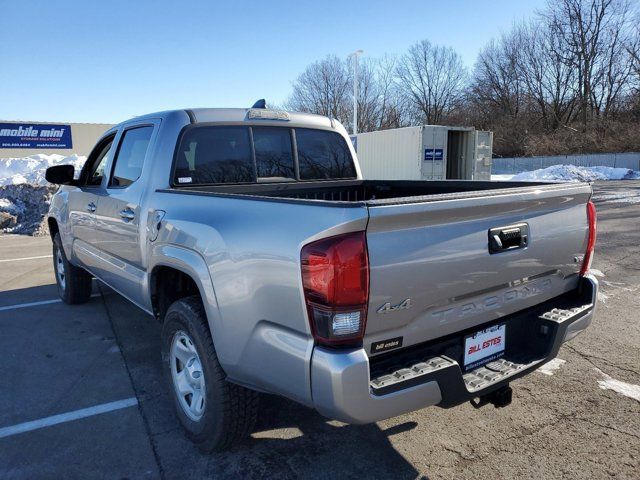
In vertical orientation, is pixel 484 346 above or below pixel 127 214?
below

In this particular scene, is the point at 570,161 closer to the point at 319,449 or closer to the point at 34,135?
the point at 34,135

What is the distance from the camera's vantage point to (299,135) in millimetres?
3924

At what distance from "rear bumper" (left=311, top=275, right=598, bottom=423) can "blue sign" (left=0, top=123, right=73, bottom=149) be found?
101ft

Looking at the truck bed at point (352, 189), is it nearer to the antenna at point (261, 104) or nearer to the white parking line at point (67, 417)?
the antenna at point (261, 104)

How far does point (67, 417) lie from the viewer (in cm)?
313

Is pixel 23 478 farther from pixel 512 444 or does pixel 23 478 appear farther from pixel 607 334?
pixel 607 334

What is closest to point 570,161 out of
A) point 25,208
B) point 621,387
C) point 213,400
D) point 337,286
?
point 25,208

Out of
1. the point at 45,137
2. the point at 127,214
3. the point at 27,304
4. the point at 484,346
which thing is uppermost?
the point at 45,137

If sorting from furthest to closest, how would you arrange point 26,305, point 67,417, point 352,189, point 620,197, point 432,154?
point 432,154
point 620,197
point 26,305
point 352,189
point 67,417

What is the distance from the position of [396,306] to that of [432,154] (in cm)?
1487

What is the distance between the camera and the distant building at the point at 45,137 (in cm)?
2686

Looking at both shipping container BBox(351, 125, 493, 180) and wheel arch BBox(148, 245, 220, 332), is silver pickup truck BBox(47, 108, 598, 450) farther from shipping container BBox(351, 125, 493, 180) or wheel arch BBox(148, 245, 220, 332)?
shipping container BBox(351, 125, 493, 180)

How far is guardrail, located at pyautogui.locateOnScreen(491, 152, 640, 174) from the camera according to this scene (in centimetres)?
3045

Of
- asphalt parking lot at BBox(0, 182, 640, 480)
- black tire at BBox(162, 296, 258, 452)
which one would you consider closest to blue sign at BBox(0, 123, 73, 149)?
asphalt parking lot at BBox(0, 182, 640, 480)
